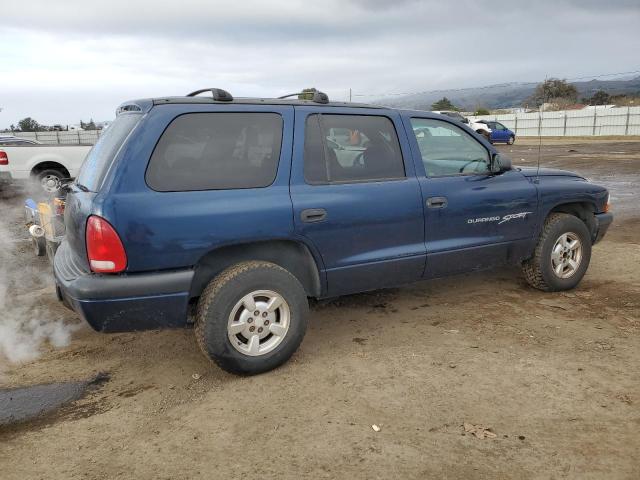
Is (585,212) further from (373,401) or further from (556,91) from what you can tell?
(556,91)

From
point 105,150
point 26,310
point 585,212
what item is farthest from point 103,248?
point 585,212

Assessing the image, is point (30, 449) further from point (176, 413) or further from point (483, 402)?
point (483, 402)

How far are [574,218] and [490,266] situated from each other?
3.49ft

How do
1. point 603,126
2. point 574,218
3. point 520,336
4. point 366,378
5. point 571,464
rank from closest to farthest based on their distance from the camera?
point 571,464, point 366,378, point 520,336, point 574,218, point 603,126

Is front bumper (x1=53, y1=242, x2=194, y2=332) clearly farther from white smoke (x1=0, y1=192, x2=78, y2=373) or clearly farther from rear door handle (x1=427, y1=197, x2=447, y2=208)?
Answer: rear door handle (x1=427, y1=197, x2=447, y2=208)

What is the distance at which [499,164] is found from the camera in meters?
4.51

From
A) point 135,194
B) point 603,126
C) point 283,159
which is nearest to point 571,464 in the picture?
point 283,159

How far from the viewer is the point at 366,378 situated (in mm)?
3473

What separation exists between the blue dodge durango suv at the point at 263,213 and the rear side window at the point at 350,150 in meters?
0.01

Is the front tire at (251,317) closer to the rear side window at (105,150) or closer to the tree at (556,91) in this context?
the rear side window at (105,150)

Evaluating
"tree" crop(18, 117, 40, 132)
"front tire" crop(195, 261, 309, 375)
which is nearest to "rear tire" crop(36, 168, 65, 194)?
"front tire" crop(195, 261, 309, 375)

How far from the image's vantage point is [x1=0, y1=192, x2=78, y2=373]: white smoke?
4125 mm

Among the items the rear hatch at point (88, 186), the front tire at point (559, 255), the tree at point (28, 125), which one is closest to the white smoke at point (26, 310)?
the rear hatch at point (88, 186)

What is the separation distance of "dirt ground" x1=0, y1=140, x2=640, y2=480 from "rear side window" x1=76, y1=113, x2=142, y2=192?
1.32 m
